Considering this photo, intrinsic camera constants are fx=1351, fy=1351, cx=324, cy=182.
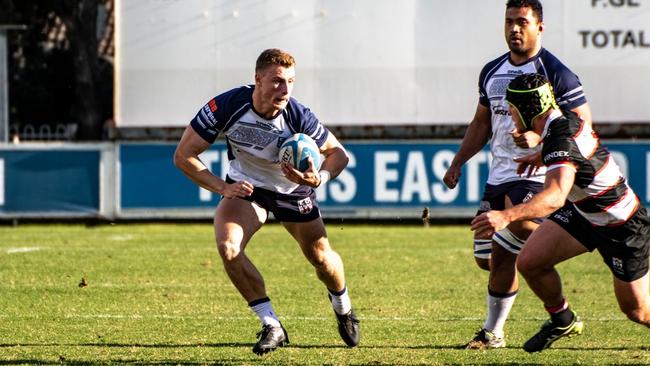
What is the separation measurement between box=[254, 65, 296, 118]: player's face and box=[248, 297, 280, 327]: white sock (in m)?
1.30

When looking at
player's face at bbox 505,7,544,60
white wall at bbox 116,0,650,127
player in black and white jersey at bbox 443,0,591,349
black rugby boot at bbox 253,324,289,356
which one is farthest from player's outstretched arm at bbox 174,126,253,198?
white wall at bbox 116,0,650,127

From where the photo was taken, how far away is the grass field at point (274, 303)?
892 cm

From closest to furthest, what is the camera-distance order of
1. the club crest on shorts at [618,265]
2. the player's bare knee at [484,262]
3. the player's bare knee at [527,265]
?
the club crest on shorts at [618,265] < the player's bare knee at [527,265] < the player's bare knee at [484,262]

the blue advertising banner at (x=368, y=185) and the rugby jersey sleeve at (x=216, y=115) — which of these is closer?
the rugby jersey sleeve at (x=216, y=115)

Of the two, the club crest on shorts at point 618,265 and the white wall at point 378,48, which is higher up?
the white wall at point 378,48

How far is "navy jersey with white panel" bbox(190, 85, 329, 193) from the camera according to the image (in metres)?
9.09

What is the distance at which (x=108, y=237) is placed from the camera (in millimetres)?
19422

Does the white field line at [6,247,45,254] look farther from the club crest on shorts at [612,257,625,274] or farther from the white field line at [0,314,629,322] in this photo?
the club crest on shorts at [612,257,625,274]

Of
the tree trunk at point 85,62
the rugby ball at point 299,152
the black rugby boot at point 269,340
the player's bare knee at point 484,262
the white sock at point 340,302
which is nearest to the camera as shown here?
the black rugby boot at point 269,340

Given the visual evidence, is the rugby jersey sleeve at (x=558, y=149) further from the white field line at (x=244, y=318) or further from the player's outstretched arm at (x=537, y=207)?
the white field line at (x=244, y=318)

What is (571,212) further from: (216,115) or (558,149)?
(216,115)

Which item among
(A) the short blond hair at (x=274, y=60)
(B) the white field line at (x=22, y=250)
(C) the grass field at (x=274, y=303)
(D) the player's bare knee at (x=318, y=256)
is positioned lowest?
(B) the white field line at (x=22, y=250)

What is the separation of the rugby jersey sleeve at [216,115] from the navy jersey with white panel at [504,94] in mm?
1738

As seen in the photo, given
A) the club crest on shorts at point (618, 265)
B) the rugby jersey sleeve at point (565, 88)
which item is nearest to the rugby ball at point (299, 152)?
the rugby jersey sleeve at point (565, 88)
